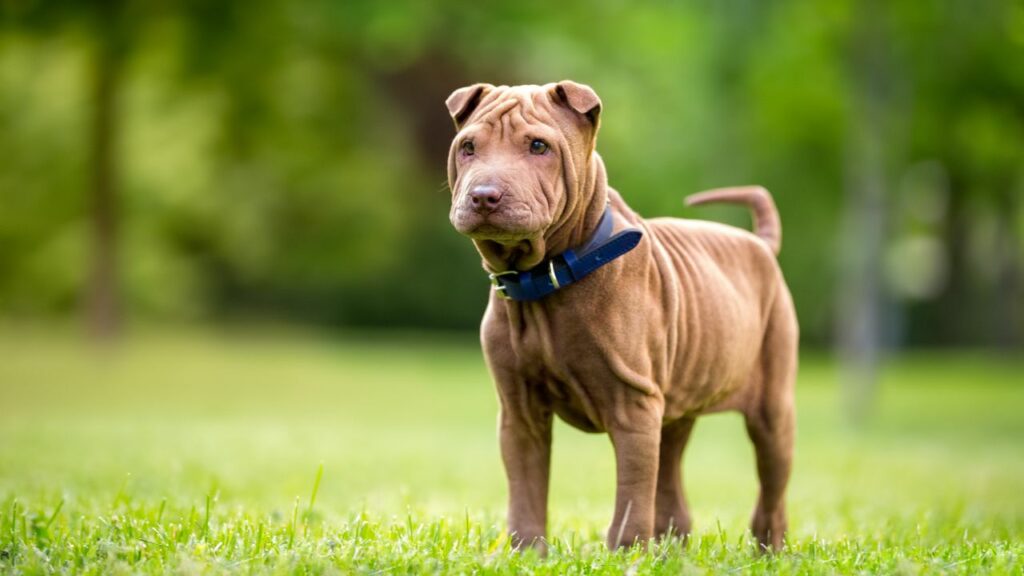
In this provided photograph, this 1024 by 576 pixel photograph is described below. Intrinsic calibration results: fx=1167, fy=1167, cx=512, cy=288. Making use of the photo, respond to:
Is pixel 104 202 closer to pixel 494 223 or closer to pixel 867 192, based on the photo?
pixel 867 192

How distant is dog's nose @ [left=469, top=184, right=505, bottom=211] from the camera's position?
12.5 feet

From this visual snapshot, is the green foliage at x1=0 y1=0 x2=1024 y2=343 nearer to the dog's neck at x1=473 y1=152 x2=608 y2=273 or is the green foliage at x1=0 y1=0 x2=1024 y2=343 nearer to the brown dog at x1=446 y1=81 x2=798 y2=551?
the brown dog at x1=446 y1=81 x2=798 y2=551

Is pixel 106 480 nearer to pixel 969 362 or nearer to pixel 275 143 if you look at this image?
pixel 275 143

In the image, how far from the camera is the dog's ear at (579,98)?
13.6 feet

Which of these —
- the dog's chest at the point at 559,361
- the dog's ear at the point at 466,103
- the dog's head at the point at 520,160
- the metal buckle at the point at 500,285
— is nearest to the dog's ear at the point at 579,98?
the dog's head at the point at 520,160

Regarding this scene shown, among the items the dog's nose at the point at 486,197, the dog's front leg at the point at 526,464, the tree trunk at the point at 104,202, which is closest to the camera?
the dog's nose at the point at 486,197

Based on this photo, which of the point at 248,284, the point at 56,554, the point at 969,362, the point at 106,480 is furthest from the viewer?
the point at 248,284

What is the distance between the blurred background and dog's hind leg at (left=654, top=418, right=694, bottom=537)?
126 inches

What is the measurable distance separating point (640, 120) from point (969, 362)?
11.5 meters

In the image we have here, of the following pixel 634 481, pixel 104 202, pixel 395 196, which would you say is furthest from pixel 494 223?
pixel 395 196

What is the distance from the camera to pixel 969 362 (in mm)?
30453

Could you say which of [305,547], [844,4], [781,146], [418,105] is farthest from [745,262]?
[418,105]

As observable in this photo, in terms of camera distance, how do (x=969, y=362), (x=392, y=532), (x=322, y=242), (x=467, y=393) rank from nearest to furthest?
(x=392, y=532)
(x=467, y=393)
(x=969, y=362)
(x=322, y=242)

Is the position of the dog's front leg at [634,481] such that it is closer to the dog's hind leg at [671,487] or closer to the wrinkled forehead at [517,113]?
the dog's hind leg at [671,487]
